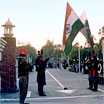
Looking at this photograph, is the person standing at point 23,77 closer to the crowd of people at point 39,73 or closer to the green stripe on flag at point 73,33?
the crowd of people at point 39,73

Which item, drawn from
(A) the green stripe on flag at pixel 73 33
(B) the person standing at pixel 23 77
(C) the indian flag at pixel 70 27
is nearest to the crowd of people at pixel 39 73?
(B) the person standing at pixel 23 77

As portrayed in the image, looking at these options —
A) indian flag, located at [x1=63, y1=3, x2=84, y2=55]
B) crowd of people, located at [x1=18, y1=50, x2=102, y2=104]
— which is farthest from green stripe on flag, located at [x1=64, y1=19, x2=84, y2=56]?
crowd of people, located at [x1=18, y1=50, x2=102, y2=104]

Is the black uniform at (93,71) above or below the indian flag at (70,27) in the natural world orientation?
below

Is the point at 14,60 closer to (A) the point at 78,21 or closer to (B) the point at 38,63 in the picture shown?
(B) the point at 38,63

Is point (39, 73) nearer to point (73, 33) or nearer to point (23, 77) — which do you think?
point (23, 77)

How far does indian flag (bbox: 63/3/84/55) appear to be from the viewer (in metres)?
23.4

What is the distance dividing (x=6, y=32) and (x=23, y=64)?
6.11m

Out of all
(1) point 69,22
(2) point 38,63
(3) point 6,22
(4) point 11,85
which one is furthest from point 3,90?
(1) point 69,22

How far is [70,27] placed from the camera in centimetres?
2366

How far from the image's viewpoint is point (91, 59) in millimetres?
22609

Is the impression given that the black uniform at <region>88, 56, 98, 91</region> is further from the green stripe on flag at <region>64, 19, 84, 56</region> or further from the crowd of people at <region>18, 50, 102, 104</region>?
the green stripe on flag at <region>64, 19, 84, 56</region>

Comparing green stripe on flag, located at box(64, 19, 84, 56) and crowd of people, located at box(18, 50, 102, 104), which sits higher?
green stripe on flag, located at box(64, 19, 84, 56)

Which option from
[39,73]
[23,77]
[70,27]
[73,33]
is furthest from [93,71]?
[23,77]

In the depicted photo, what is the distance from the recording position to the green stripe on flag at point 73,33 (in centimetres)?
2336
